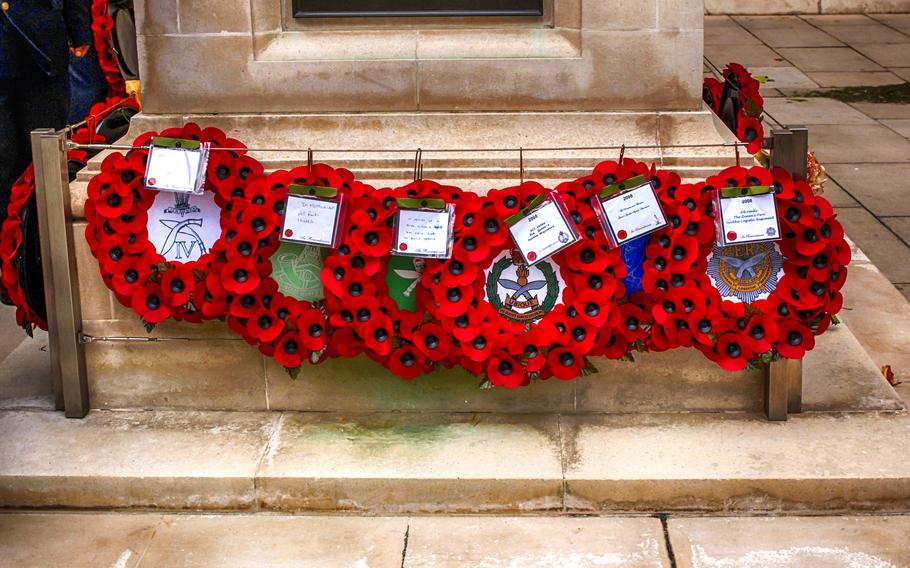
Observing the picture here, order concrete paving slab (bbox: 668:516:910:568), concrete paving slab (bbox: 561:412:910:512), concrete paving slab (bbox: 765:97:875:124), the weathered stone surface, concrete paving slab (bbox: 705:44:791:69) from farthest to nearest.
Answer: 1. concrete paving slab (bbox: 705:44:791:69)
2. concrete paving slab (bbox: 765:97:875:124)
3. the weathered stone surface
4. concrete paving slab (bbox: 561:412:910:512)
5. concrete paving slab (bbox: 668:516:910:568)

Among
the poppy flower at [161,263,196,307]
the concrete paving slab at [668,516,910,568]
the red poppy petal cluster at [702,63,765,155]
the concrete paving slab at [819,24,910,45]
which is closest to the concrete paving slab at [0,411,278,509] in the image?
the poppy flower at [161,263,196,307]

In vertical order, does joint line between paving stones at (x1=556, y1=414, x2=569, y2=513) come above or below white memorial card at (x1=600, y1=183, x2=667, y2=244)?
below

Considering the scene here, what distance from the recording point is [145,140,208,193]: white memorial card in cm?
520

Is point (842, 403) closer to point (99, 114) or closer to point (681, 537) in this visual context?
point (681, 537)

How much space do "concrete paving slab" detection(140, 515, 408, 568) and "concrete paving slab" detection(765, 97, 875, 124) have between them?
7562 millimetres

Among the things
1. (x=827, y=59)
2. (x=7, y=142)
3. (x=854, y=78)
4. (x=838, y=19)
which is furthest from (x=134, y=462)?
(x=838, y=19)

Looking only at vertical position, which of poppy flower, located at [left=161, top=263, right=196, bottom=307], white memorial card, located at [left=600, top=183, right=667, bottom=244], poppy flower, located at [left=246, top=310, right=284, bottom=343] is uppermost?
white memorial card, located at [left=600, top=183, right=667, bottom=244]

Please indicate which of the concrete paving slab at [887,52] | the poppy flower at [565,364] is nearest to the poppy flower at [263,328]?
the poppy flower at [565,364]

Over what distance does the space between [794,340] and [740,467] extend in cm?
55

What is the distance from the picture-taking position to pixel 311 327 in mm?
5219

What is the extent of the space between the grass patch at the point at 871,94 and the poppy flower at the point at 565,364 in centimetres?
829

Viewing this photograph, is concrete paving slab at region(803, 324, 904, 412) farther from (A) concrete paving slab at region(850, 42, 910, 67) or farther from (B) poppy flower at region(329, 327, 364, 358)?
(A) concrete paving slab at region(850, 42, 910, 67)

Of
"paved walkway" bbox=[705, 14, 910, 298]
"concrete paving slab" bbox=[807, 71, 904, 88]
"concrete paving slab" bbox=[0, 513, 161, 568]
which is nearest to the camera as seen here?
"concrete paving slab" bbox=[0, 513, 161, 568]

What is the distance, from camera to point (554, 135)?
5512 millimetres
